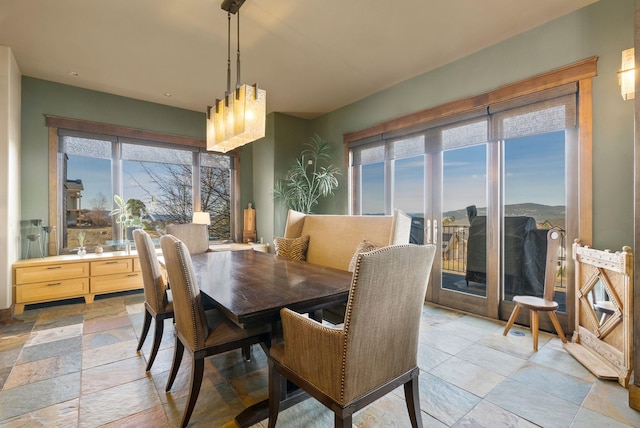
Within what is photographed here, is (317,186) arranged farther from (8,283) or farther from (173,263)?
(8,283)

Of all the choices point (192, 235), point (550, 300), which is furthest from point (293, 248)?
point (550, 300)

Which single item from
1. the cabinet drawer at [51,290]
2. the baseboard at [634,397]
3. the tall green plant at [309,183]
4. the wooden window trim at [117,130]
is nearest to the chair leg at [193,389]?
the baseboard at [634,397]

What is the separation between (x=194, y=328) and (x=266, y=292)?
41 cm

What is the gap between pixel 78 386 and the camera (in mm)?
2037

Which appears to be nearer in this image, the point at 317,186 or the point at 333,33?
the point at 333,33

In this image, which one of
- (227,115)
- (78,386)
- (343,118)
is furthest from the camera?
(343,118)

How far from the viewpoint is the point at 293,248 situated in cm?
324

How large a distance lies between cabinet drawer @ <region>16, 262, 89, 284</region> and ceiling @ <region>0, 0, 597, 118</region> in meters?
2.46

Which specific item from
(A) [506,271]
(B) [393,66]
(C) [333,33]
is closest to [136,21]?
(C) [333,33]

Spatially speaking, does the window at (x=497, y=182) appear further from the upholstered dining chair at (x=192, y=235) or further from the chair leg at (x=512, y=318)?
the upholstered dining chair at (x=192, y=235)

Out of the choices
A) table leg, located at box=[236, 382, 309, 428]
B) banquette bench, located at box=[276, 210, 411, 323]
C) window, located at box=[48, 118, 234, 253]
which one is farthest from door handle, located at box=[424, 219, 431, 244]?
window, located at box=[48, 118, 234, 253]

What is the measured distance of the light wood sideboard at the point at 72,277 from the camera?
3.53 meters

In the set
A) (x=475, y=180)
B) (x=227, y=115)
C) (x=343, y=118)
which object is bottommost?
(x=475, y=180)

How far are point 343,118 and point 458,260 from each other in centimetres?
291
